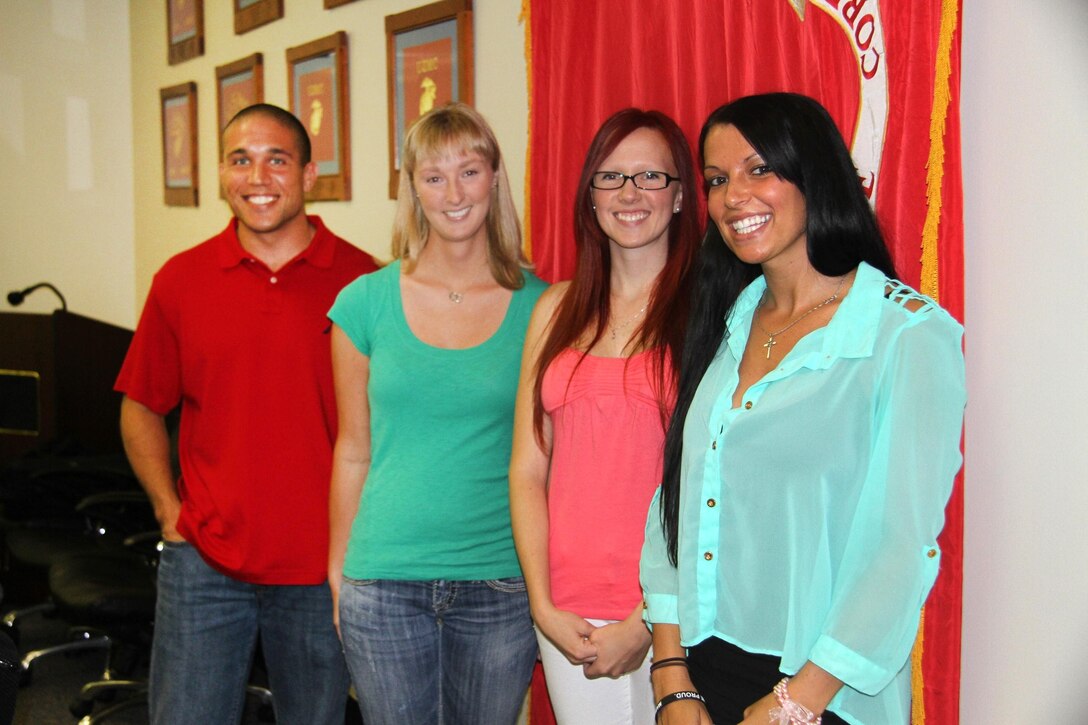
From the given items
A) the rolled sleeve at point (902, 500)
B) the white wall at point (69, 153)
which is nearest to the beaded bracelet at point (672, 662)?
the rolled sleeve at point (902, 500)

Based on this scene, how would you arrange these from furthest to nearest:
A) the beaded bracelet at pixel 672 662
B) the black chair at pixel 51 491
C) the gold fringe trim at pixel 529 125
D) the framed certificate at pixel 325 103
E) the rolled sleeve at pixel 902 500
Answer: the black chair at pixel 51 491 < the framed certificate at pixel 325 103 < the gold fringe trim at pixel 529 125 < the beaded bracelet at pixel 672 662 < the rolled sleeve at pixel 902 500

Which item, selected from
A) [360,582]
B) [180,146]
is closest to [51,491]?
[180,146]

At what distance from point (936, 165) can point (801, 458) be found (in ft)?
1.94

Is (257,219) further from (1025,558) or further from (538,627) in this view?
(1025,558)

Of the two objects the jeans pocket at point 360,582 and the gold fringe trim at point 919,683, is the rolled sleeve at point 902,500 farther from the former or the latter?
the jeans pocket at point 360,582

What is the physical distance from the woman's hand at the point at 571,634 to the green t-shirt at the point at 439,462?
0.21 metres

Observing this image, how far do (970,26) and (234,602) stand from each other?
190 centimetres

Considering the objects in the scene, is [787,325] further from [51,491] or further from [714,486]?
[51,491]

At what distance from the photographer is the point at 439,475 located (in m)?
1.99

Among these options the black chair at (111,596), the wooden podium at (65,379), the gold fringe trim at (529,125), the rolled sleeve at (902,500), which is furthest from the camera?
the wooden podium at (65,379)

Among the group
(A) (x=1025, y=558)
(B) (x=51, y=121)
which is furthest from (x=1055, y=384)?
(B) (x=51, y=121)

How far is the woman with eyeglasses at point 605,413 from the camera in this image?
1802 mm

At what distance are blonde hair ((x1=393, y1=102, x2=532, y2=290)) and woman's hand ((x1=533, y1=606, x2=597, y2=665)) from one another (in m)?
0.69

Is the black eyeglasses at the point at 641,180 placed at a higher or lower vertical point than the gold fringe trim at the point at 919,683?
higher
